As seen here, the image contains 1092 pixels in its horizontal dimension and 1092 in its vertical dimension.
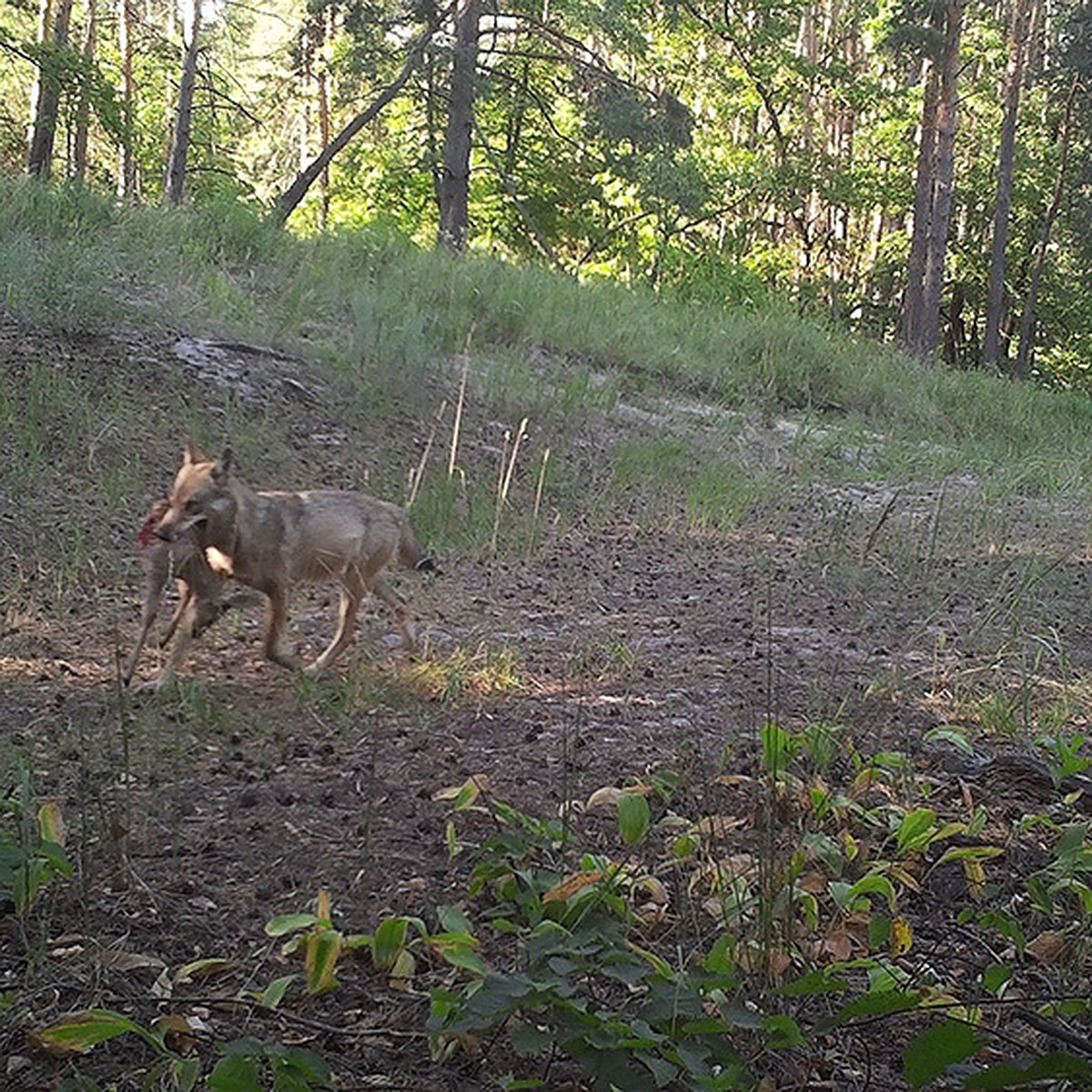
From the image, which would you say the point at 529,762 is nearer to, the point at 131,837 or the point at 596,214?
the point at 131,837

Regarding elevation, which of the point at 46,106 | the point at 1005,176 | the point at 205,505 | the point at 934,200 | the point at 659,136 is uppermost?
the point at 1005,176

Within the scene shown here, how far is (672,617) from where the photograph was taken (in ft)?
21.4

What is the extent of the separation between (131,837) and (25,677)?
184cm

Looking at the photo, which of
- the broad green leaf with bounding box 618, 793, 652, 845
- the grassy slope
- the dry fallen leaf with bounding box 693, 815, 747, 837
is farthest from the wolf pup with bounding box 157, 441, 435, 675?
the broad green leaf with bounding box 618, 793, 652, 845

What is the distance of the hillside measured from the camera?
2502mm

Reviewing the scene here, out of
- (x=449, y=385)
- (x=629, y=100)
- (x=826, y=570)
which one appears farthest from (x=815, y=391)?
(x=826, y=570)

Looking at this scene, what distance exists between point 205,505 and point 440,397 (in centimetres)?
541

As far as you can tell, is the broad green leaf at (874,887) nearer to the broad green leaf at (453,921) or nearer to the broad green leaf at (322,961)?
the broad green leaf at (453,921)

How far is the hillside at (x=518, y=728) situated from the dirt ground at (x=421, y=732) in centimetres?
2

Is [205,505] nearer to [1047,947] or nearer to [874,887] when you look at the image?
[874,887]

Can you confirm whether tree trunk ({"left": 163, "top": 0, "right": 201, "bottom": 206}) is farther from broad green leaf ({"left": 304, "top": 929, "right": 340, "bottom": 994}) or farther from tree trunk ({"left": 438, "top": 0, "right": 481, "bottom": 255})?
broad green leaf ({"left": 304, "top": 929, "right": 340, "bottom": 994})

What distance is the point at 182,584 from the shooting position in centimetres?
545

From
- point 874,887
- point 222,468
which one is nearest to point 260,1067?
point 874,887

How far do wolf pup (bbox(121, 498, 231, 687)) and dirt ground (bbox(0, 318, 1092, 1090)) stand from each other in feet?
0.49
